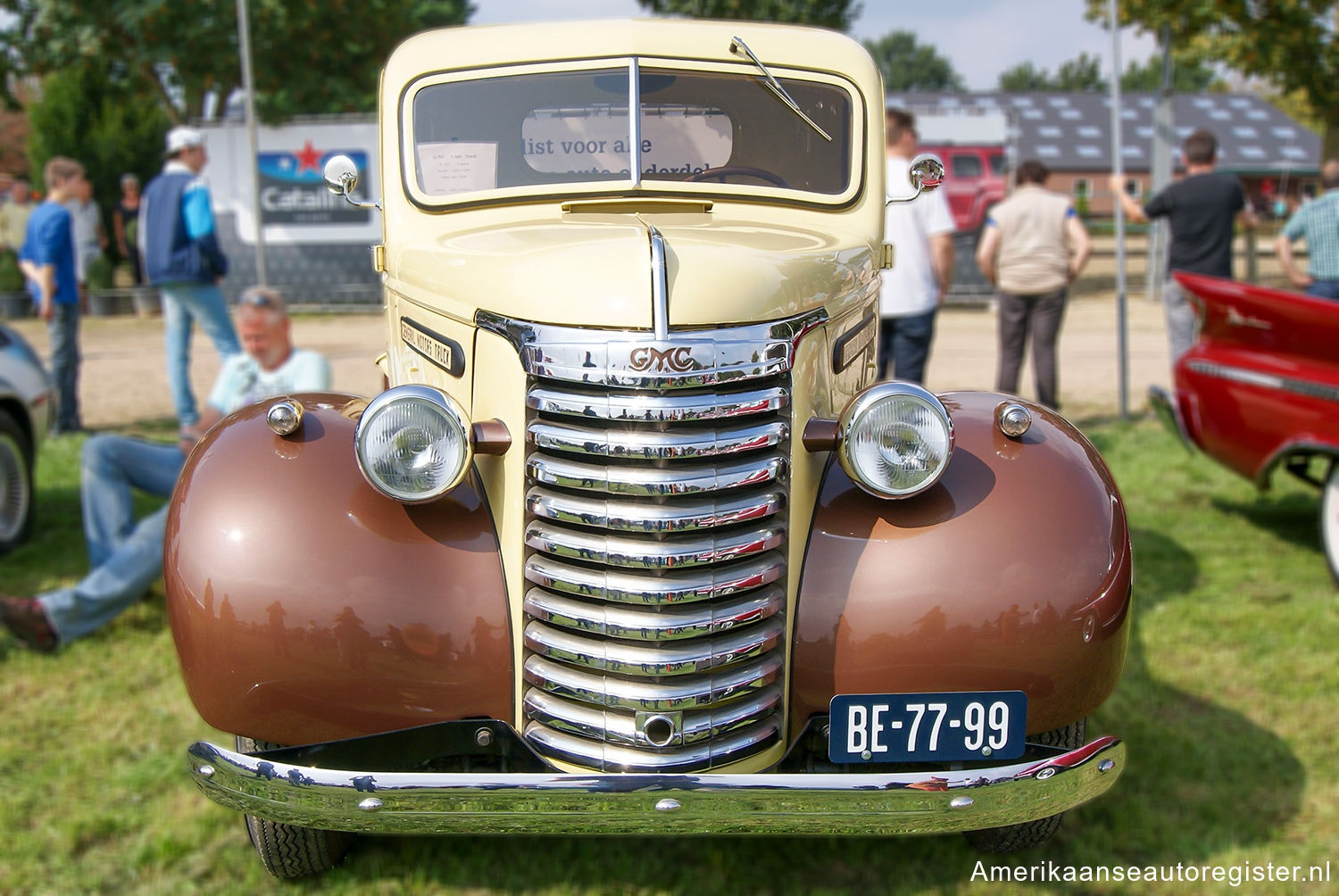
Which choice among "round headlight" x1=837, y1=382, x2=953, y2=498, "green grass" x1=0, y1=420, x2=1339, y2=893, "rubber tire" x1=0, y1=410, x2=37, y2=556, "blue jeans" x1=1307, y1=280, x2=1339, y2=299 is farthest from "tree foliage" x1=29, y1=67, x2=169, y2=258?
"round headlight" x1=837, y1=382, x2=953, y2=498

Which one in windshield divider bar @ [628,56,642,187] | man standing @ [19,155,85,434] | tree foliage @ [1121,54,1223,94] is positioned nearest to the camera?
windshield divider bar @ [628,56,642,187]

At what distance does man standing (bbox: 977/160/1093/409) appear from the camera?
7.79 meters

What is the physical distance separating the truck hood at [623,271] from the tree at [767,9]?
2437cm

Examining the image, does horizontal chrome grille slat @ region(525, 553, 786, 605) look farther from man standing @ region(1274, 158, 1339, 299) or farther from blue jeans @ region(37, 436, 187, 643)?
man standing @ region(1274, 158, 1339, 299)

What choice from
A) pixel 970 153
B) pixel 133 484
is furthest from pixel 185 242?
pixel 970 153

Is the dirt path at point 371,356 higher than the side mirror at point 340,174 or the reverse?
the reverse

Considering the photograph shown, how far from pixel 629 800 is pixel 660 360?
923 mm

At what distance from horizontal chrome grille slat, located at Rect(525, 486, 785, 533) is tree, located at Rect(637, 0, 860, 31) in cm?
2510

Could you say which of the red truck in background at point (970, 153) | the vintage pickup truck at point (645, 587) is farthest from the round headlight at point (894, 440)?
the red truck in background at point (970, 153)

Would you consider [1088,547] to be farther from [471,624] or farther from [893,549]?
[471,624]

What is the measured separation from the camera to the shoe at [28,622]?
409 cm

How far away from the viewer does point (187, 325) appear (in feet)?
25.8

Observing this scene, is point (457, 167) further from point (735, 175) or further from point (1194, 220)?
point (1194, 220)

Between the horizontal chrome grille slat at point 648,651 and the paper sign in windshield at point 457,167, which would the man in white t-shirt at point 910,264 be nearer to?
the paper sign in windshield at point 457,167
